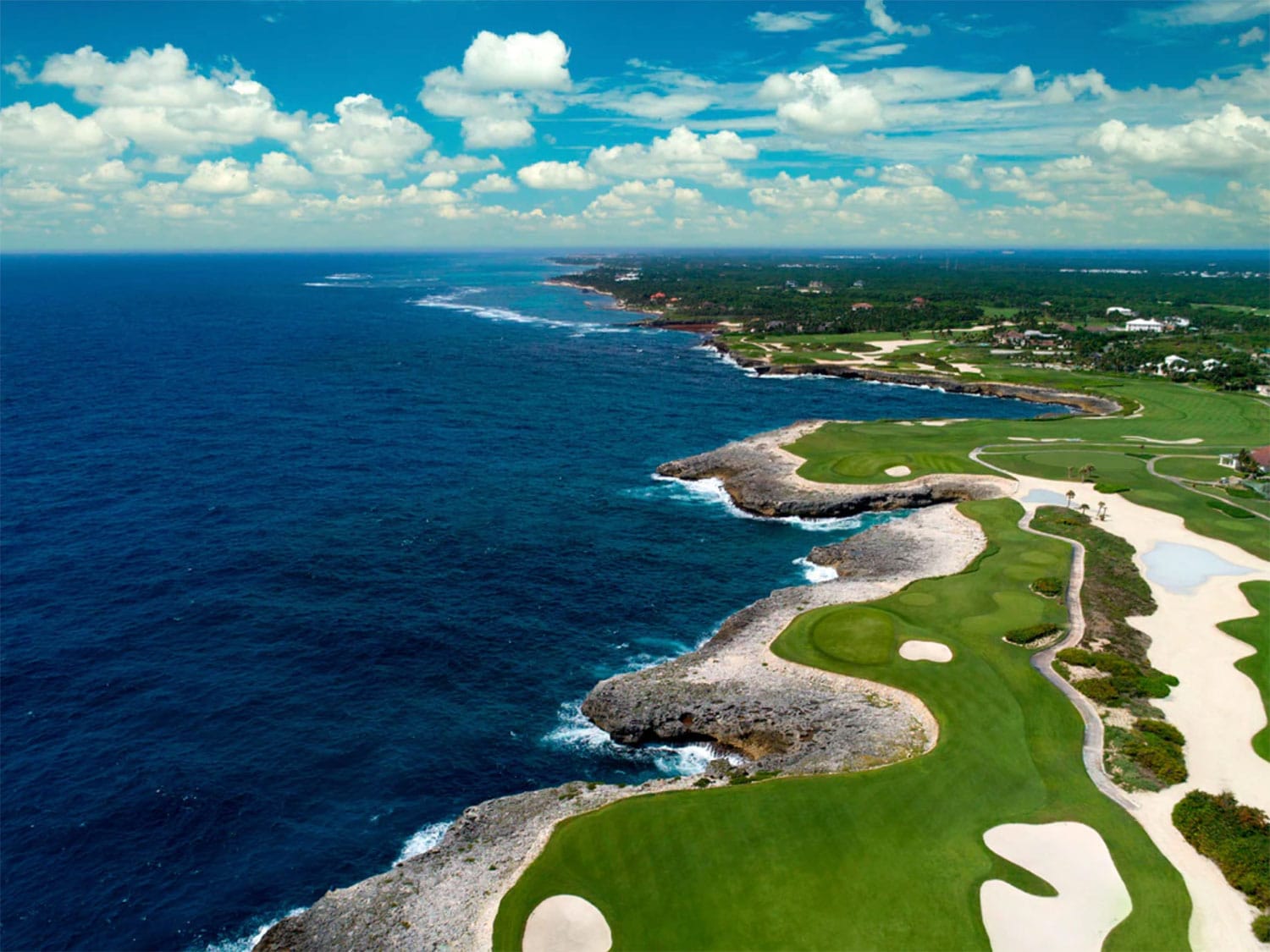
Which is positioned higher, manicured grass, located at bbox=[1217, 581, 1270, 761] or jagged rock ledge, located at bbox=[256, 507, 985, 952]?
manicured grass, located at bbox=[1217, 581, 1270, 761]

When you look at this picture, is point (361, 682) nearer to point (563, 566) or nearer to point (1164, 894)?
point (563, 566)

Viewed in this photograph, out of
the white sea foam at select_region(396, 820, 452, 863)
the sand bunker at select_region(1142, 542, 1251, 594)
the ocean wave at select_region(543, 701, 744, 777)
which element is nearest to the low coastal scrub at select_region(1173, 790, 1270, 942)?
the ocean wave at select_region(543, 701, 744, 777)

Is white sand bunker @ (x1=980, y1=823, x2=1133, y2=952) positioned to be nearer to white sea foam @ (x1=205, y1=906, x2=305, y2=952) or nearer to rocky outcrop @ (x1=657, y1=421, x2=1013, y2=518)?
→ white sea foam @ (x1=205, y1=906, x2=305, y2=952)

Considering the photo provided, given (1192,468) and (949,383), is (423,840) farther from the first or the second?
(949,383)

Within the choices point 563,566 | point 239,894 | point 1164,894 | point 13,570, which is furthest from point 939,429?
point 13,570

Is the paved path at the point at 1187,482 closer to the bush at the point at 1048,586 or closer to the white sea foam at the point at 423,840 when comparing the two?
the bush at the point at 1048,586

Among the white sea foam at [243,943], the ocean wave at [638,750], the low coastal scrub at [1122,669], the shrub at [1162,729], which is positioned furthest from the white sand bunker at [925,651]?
the white sea foam at [243,943]

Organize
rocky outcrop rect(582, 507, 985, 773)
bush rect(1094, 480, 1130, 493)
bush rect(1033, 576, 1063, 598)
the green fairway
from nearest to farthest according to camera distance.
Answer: rocky outcrop rect(582, 507, 985, 773) → bush rect(1033, 576, 1063, 598) → the green fairway → bush rect(1094, 480, 1130, 493)
